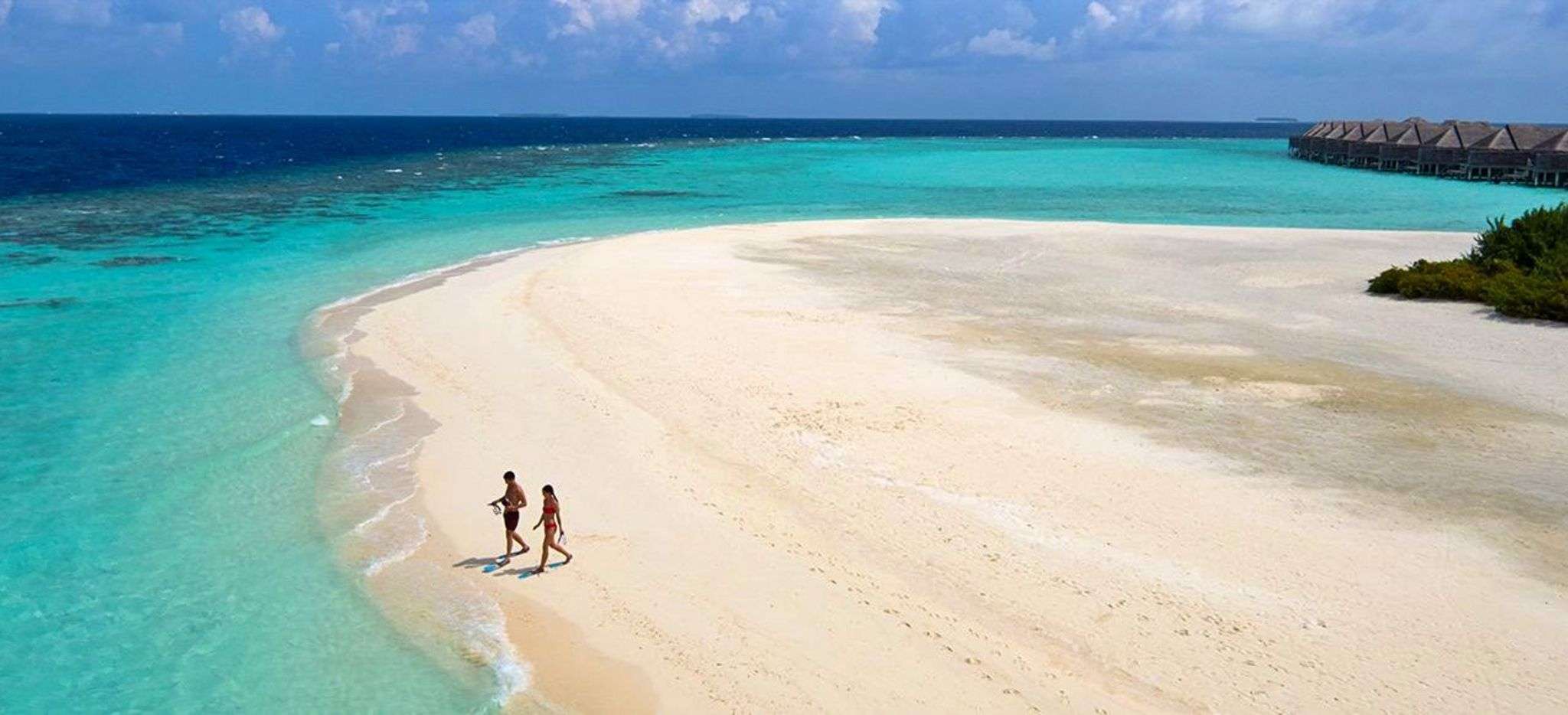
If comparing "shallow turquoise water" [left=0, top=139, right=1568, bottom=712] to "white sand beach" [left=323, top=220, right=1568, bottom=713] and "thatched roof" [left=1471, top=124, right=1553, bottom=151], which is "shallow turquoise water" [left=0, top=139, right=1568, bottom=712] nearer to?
"white sand beach" [left=323, top=220, right=1568, bottom=713]

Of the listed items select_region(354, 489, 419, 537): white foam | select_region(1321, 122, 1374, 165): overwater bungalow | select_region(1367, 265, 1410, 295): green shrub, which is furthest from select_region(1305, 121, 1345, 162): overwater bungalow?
select_region(354, 489, 419, 537): white foam

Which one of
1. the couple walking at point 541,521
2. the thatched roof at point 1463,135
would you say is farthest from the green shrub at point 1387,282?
the thatched roof at point 1463,135

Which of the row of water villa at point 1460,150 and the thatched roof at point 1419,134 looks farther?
the thatched roof at point 1419,134

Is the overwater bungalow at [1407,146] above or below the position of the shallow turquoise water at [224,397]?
above

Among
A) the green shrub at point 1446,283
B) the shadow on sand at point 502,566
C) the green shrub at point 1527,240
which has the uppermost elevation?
the green shrub at point 1527,240

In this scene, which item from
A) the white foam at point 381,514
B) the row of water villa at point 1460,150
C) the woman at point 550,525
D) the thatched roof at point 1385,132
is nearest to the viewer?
the woman at point 550,525

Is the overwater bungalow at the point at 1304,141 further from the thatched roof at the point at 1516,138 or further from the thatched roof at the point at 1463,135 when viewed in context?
the thatched roof at the point at 1516,138

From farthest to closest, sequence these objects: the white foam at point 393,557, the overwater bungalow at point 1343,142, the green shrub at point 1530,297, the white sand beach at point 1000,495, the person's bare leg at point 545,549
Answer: the overwater bungalow at point 1343,142
the green shrub at point 1530,297
the white foam at point 393,557
the person's bare leg at point 545,549
the white sand beach at point 1000,495

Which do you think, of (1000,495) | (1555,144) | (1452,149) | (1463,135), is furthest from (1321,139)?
(1000,495)

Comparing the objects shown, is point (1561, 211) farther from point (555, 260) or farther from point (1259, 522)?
point (555, 260)
